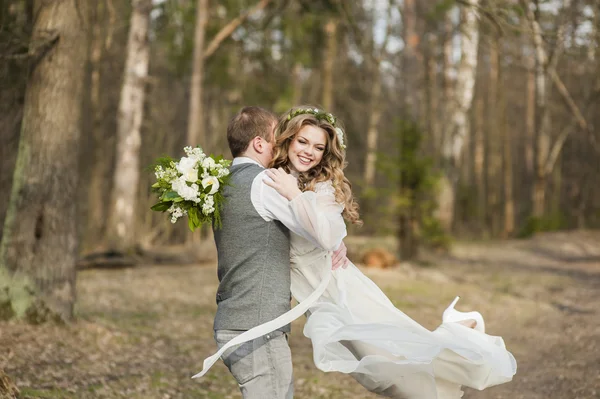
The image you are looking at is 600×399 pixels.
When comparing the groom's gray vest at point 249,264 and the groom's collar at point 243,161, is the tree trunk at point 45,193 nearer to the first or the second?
the groom's collar at point 243,161

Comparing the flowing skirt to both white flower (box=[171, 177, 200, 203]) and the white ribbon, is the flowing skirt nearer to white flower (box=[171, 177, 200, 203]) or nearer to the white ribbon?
the white ribbon

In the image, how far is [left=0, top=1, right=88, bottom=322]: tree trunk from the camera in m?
7.29

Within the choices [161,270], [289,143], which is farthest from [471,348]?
[161,270]

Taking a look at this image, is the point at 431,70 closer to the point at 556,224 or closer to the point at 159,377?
the point at 556,224

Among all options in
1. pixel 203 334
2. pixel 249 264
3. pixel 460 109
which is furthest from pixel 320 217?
pixel 460 109

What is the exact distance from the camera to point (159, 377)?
6.58 metres

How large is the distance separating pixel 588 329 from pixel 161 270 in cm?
892

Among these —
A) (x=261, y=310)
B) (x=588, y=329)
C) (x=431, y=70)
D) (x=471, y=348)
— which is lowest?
(x=588, y=329)

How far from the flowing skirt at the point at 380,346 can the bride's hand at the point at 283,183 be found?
1.46ft

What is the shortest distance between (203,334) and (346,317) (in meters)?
5.17

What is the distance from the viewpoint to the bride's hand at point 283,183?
3533 millimetres

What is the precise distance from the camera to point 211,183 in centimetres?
369

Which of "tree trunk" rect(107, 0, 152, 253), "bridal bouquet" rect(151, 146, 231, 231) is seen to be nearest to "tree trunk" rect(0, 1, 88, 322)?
"bridal bouquet" rect(151, 146, 231, 231)

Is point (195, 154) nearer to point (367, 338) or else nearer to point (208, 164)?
point (208, 164)
